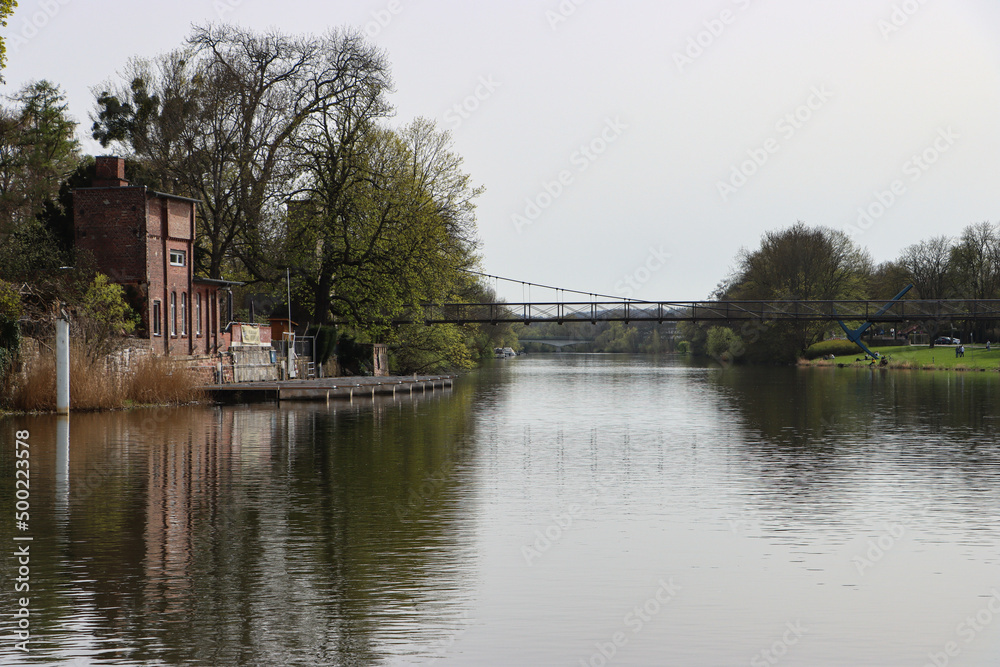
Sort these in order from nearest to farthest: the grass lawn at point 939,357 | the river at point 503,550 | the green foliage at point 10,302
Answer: the river at point 503,550 → the green foliage at point 10,302 → the grass lawn at point 939,357

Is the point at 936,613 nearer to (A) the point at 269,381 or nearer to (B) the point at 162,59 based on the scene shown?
(A) the point at 269,381

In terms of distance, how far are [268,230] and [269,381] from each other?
8.80 m

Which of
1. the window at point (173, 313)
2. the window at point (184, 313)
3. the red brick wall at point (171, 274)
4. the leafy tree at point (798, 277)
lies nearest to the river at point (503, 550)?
the red brick wall at point (171, 274)

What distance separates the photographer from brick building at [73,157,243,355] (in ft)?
154

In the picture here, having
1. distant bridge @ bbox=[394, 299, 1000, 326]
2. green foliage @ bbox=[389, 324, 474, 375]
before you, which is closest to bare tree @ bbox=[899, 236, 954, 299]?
distant bridge @ bbox=[394, 299, 1000, 326]

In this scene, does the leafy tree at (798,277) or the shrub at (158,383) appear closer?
the shrub at (158,383)

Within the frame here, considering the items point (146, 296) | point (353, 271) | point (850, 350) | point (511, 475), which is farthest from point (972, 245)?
point (511, 475)

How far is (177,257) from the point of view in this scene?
49.6 meters

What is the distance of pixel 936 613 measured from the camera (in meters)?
10.9

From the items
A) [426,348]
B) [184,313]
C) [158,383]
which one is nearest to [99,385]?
[158,383]

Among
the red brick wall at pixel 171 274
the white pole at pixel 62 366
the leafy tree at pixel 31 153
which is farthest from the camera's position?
the leafy tree at pixel 31 153

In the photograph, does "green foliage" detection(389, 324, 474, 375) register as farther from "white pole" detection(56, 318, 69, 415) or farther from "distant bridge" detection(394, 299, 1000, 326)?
"white pole" detection(56, 318, 69, 415)

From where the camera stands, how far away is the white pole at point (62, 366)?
110 feet

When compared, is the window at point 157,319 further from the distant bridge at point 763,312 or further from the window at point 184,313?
the distant bridge at point 763,312
